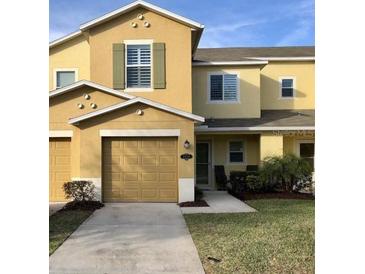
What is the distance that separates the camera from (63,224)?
9.71 meters

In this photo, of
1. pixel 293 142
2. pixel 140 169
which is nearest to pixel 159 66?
pixel 140 169

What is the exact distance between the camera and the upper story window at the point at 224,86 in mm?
18516

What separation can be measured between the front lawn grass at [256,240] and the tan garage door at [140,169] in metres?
3.00

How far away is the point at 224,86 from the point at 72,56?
700 cm

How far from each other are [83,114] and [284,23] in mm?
8660

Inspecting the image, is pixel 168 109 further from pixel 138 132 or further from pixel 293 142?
pixel 293 142

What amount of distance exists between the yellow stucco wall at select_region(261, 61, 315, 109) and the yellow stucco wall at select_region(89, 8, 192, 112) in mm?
6013

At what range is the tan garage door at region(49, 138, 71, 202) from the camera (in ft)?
47.4

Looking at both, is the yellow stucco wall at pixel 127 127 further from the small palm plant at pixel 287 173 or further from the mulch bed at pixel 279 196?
the small palm plant at pixel 287 173

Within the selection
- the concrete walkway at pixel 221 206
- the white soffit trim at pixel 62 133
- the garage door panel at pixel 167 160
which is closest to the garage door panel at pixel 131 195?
the garage door panel at pixel 167 160

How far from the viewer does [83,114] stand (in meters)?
14.3

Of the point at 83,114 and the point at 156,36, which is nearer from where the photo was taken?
the point at 83,114
